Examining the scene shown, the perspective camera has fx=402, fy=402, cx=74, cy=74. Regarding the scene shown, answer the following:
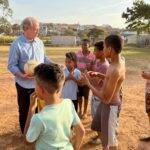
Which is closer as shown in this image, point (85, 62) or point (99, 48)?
point (99, 48)

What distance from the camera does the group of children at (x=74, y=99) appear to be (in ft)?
Result: 10.5

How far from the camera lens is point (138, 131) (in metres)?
7.74

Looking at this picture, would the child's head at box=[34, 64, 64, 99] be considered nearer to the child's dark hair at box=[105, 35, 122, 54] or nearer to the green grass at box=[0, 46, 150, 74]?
the child's dark hair at box=[105, 35, 122, 54]

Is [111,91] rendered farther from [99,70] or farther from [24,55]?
[99,70]

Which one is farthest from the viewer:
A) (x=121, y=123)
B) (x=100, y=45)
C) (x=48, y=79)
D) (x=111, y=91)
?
(x=121, y=123)

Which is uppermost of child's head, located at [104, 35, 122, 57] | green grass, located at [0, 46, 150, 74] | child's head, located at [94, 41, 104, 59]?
child's head, located at [104, 35, 122, 57]

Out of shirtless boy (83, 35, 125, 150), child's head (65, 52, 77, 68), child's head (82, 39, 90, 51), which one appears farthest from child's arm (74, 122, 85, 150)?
child's head (82, 39, 90, 51)

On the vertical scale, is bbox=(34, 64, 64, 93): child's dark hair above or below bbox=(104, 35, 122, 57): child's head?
below

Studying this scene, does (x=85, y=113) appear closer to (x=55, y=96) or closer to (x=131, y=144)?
(x=131, y=144)

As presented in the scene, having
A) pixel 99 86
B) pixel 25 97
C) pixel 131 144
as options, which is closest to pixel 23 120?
pixel 25 97

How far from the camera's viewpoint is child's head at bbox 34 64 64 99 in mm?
3186

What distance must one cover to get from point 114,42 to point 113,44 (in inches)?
1.1

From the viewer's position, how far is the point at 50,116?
10.5ft

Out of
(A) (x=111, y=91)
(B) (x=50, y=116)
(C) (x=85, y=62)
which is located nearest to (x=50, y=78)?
(B) (x=50, y=116)
